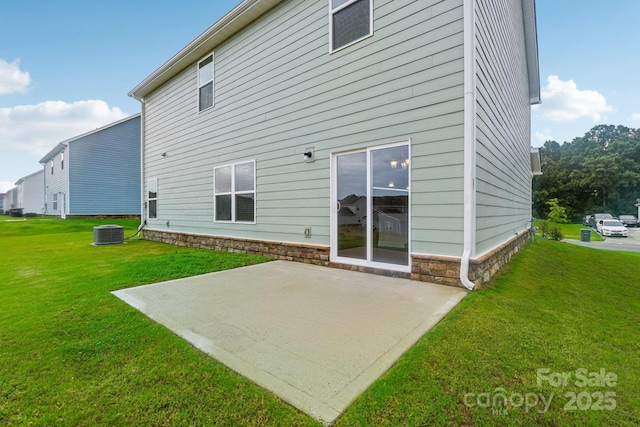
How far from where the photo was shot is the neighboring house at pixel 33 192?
1087 inches

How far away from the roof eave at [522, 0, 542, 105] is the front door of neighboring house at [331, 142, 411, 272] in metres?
8.02

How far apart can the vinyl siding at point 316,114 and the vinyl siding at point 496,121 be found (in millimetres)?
525

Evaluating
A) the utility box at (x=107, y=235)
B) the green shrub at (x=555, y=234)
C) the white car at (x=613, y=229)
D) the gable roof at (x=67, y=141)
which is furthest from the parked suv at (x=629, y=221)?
the gable roof at (x=67, y=141)

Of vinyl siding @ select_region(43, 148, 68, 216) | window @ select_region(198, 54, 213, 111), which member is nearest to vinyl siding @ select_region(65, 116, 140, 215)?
vinyl siding @ select_region(43, 148, 68, 216)

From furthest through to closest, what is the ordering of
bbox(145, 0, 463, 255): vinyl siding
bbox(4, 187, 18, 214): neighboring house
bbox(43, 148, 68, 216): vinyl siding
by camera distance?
bbox(4, 187, 18, 214): neighboring house < bbox(43, 148, 68, 216): vinyl siding < bbox(145, 0, 463, 255): vinyl siding

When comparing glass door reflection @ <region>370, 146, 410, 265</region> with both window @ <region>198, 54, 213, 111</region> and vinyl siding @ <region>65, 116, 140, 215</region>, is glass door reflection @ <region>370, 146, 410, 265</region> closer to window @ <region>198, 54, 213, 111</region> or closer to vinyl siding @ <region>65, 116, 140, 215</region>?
window @ <region>198, 54, 213, 111</region>

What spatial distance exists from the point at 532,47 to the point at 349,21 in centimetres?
844

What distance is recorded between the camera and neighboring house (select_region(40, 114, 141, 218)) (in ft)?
61.1

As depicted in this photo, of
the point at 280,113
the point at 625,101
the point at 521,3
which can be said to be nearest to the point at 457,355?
the point at 280,113

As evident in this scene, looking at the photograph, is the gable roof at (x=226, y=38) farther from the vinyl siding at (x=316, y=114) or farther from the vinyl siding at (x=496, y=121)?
the vinyl siding at (x=496, y=121)

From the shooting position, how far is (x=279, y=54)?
241 inches

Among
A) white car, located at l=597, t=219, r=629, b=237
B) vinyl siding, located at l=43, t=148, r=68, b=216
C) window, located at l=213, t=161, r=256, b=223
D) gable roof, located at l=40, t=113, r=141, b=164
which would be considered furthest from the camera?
white car, located at l=597, t=219, r=629, b=237

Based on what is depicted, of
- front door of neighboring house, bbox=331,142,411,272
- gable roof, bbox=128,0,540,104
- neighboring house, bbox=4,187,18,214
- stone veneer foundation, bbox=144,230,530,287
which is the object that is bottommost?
stone veneer foundation, bbox=144,230,530,287

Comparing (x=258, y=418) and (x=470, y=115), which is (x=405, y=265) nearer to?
(x=470, y=115)
